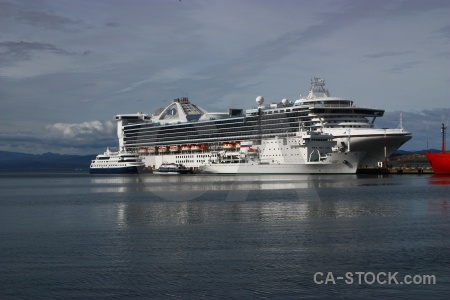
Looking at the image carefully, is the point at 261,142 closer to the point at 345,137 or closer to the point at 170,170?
the point at 345,137

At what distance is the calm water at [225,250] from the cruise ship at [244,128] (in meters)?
44.7

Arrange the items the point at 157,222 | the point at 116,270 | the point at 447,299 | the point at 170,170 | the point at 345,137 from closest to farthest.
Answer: the point at 447,299 → the point at 116,270 → the point at 157,222 → the point at 345,137 → the point at 170,170

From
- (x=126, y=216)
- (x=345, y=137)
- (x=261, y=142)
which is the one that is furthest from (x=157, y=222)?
(x=261, y=142)

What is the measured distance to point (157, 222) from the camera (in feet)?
119

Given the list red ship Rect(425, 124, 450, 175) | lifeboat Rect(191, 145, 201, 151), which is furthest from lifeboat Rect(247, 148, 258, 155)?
red ship Rect(425, 124, 450, 175)

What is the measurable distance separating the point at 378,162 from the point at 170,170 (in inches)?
1574

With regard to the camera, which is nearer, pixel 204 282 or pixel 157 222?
pixel 204 282

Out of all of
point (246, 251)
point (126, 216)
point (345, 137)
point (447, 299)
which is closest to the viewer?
point (447, 299)

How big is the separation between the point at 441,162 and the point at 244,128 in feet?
110

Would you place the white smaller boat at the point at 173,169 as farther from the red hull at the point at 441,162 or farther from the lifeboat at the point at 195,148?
the red hull at the point at 441,162

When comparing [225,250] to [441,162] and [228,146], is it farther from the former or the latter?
[228,146]

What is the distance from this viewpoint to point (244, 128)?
105m

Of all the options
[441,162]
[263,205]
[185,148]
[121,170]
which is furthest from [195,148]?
[263,205]

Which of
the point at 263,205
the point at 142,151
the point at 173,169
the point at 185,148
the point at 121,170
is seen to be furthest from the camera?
the point at 142,151
